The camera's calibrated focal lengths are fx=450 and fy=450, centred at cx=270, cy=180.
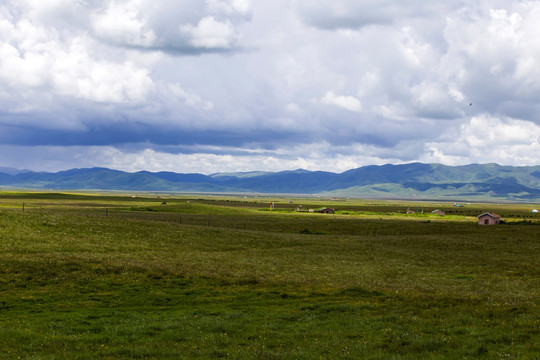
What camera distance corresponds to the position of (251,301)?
26391mm

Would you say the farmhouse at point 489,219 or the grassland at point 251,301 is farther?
the farmhouse at point 489,219

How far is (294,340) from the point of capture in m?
17.5

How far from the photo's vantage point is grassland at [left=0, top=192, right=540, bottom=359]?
16.5 m

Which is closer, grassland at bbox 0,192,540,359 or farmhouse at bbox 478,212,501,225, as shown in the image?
grassland at bbox 0,192,540,359

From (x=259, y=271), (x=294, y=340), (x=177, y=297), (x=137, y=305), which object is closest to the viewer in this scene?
(x=294, y=340)

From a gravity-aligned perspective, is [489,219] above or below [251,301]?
above

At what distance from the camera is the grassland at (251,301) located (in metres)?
16.5

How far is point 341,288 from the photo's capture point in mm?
29531

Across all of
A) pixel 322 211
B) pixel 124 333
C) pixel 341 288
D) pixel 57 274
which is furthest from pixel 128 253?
pixel 322 211

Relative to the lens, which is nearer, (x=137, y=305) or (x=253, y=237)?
(x=137, y=305)

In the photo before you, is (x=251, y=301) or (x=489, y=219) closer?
(x=251, y=301)

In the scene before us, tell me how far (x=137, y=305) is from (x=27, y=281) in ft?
32.5

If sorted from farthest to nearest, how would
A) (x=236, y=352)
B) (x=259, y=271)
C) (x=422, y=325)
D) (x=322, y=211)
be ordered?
(x=322, y=211), (x=259, y=271), (x=422, y=325), (x=236, y=352)

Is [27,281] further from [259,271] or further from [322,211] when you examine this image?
[322,211]
